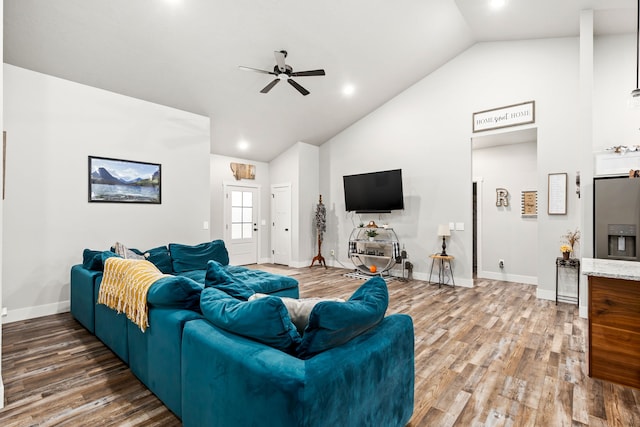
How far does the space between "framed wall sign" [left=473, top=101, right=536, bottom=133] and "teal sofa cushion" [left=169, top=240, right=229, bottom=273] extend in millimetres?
4691

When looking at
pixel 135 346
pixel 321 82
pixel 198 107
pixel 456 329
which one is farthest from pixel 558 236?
pixel 198 107

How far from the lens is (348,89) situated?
5.79 m

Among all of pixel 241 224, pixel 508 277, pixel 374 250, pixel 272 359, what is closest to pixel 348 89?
pixel 374 250

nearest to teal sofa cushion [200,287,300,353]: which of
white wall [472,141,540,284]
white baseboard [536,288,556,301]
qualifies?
white baseboard [536,288,556,301]

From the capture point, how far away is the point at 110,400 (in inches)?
84.1

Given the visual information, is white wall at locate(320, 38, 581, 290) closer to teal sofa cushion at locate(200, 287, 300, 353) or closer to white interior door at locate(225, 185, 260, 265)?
white interior door at locate(225, 185, 260, 265)

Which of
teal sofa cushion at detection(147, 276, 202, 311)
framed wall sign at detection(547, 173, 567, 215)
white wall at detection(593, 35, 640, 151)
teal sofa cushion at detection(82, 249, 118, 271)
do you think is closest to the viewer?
teal sofa cushion at detection(147, 276, 202, 311)

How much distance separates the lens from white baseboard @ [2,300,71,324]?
12.2 ft

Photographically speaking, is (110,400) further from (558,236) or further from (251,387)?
(558,236)

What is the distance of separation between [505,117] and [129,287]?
18.4 ft

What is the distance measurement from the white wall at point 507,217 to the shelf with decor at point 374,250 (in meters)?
1.76

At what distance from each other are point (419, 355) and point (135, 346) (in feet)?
7.74

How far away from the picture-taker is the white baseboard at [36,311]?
12.2 feet

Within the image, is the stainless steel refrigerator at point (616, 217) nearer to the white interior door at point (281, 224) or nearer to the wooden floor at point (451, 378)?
the wooden floor at point (451, 378)
